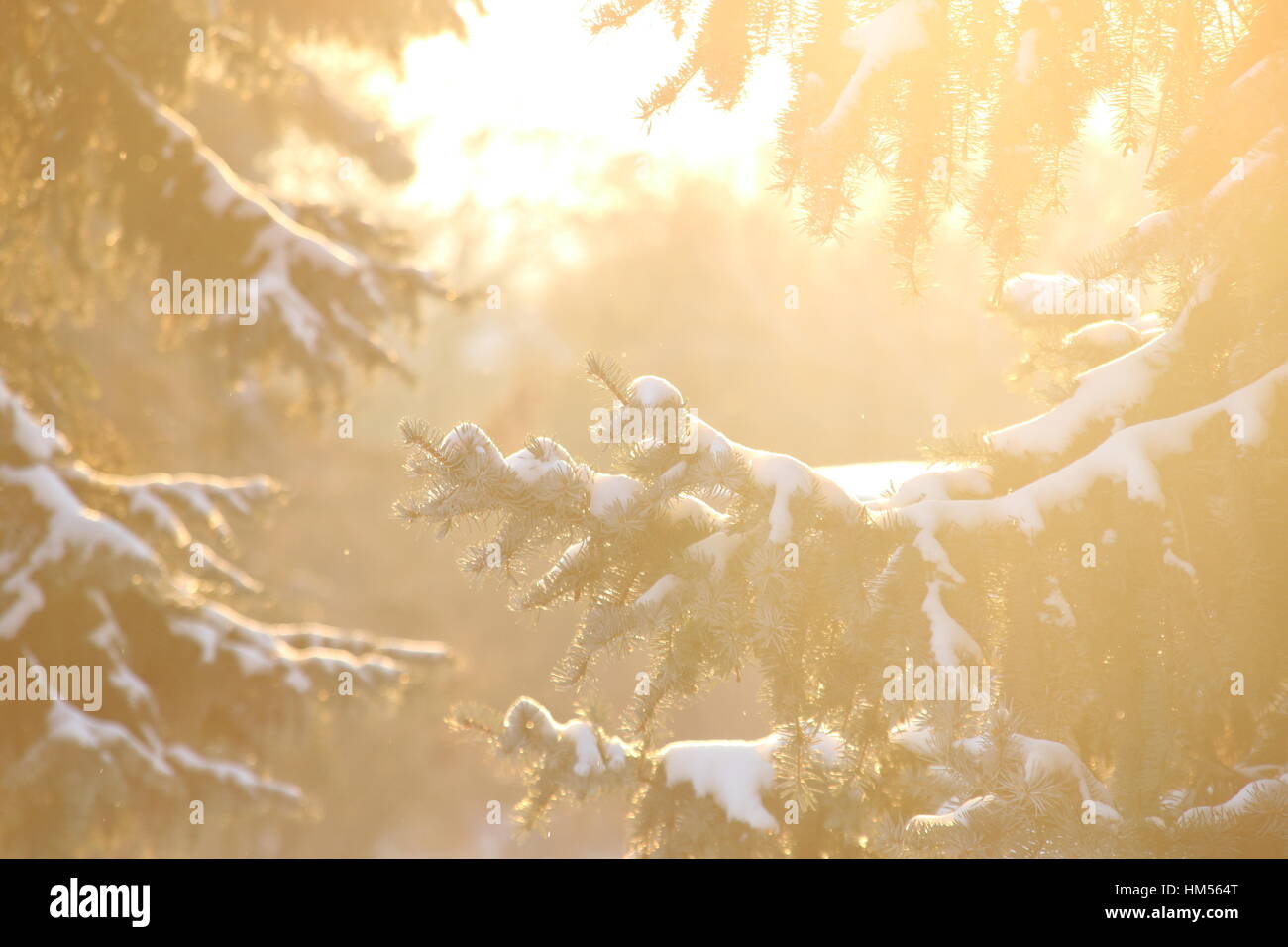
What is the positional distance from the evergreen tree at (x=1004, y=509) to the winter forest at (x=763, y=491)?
11mm

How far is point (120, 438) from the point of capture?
620 cm

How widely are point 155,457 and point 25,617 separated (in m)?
2.78

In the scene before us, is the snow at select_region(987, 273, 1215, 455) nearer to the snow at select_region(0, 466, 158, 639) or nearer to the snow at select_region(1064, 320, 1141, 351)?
the snow at select_region(1064, 320, 1141, 351)

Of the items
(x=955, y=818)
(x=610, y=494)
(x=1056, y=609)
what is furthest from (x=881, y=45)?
(x=955, y=818)

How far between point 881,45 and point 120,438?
5.05m

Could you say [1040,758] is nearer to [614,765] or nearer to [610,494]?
[610,494]

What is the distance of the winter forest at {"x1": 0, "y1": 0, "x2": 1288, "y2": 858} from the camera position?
278 centimetres

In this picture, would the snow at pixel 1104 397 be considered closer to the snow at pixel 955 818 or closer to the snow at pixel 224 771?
the snow at pixel 955 818

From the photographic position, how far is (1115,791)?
286 cm

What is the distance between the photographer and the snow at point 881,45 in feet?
9.41

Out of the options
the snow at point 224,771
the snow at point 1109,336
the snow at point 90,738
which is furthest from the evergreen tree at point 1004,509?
the snow at point 224,771

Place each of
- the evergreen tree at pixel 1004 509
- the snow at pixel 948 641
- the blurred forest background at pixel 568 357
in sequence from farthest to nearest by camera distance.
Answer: the blurred forest background at pixel 568 357
the evergreen tree at pixel 1004 509
the snow at pixel 948 641
